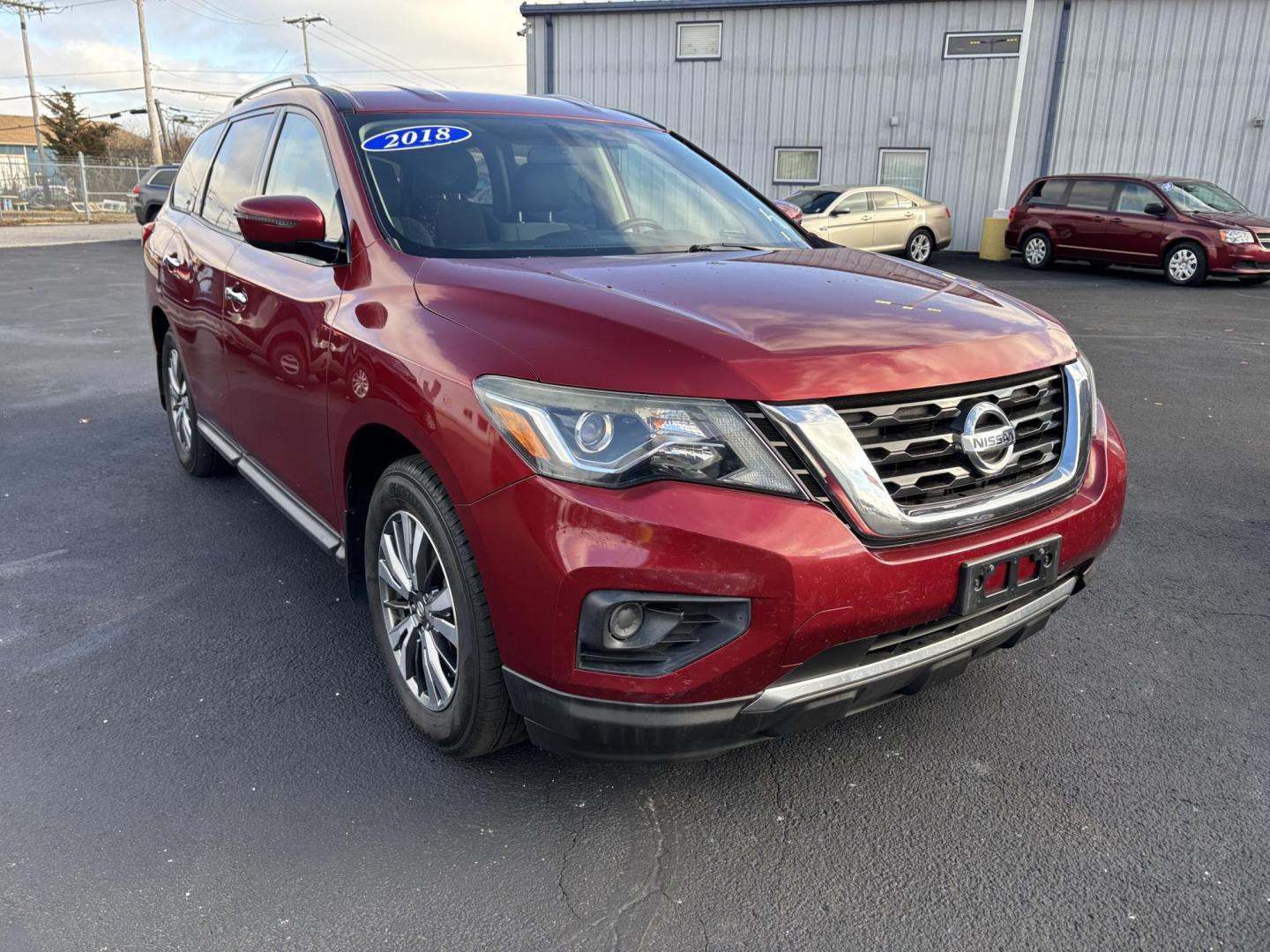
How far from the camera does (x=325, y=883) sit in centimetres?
221

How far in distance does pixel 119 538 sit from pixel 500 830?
107 inches

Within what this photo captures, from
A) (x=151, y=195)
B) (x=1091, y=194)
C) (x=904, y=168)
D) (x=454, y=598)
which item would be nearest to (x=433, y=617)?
(x=454, y=598)

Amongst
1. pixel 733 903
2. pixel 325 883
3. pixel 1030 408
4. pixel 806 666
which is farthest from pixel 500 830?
pixel 1030 408

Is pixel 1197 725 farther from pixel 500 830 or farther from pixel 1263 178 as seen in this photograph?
pixel 1263 178

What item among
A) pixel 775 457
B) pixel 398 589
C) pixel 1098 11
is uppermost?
pixel 1098 11

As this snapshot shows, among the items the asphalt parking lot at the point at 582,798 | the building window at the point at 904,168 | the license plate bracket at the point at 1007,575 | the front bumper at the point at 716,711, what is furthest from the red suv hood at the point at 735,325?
the building window at the point at 904,168

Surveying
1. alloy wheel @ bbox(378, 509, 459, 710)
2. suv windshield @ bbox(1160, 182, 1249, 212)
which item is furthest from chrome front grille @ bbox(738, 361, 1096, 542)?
suv windshield @ bbox(1160, 182, 1249, 212)

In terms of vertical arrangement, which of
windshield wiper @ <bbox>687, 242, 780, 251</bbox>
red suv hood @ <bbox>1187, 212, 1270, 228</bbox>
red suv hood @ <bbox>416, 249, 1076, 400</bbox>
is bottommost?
red suv hood @ <bbox>1187, 212, 1270, 228</bbox>

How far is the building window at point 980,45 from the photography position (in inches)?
817

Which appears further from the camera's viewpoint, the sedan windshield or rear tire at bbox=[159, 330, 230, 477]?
the sedan windshield

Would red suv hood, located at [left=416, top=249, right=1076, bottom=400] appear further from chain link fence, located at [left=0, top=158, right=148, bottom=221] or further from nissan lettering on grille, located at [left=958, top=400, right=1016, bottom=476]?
chain link fence, located at [left=0, top=158, right=148, bottom=221]

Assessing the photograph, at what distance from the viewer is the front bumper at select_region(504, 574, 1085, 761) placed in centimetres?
207

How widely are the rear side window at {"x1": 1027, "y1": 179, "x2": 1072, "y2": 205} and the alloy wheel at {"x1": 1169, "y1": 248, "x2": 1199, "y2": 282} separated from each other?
241cm

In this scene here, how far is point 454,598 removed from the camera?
232 centimetres
